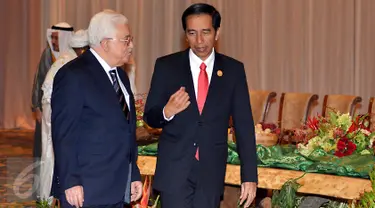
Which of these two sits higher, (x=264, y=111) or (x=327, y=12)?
(x=327, y=12)

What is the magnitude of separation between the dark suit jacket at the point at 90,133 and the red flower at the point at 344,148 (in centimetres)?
155

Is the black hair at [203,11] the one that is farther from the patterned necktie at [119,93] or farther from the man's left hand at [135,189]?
the man's left hand at [135,189]

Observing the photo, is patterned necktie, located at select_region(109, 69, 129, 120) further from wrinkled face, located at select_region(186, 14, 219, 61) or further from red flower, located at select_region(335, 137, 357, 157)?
red flower, located at select_region(335, 137, 357, 157)

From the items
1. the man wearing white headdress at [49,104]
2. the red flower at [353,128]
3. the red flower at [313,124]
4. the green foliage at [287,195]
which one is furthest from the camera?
the man wearing white headdress at [49,104]

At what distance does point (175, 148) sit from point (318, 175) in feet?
2.90

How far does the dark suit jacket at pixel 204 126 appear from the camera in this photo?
3.72 metres

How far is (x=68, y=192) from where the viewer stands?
124 inches

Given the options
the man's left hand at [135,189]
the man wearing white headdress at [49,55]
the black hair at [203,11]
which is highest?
the black hair at [203,11]

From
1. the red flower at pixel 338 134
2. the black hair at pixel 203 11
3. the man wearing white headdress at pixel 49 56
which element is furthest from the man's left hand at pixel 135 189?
the man wearing white headdress at pixel 49 56

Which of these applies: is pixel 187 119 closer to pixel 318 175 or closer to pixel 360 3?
pixel 318 175

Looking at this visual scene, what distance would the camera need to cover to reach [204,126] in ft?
12.2

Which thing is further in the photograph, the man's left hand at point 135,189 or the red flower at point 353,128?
the red flower at point 353,128

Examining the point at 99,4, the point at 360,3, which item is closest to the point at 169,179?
the point at 360,3

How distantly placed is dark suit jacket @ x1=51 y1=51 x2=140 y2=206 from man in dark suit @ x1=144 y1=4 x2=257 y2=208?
Result: 41cm
